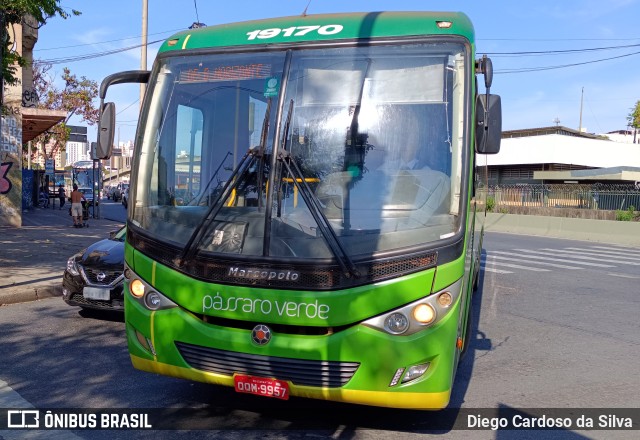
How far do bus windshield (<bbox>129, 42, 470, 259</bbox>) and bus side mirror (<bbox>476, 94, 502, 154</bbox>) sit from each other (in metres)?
0.31

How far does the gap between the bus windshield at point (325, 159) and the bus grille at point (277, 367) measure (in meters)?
0.73

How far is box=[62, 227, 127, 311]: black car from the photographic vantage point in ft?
27.1

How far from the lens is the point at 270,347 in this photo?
14.5ft

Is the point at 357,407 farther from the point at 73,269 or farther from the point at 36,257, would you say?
the point at 36,257

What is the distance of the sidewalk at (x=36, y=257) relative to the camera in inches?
402

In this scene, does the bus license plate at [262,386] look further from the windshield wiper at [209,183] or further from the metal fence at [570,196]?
the metal fence at [570,196]

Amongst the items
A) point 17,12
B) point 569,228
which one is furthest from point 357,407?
point 569,228

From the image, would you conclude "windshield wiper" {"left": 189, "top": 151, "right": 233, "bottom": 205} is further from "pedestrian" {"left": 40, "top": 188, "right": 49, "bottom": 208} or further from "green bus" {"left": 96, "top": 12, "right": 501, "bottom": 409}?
"pedestrian" {"left": 40, "top": 188, "right": 49, "bottom": 208}

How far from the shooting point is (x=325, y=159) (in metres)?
4.88

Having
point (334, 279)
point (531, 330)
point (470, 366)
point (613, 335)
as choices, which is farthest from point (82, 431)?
point (613, 335)

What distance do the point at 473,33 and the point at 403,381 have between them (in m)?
2.82

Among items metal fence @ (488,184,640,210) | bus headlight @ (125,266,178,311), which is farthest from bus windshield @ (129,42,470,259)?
metal fence @ (488,184,640,210)

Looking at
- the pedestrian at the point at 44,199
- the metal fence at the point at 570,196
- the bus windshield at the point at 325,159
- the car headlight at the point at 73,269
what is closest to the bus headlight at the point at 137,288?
the bus windshield at the point at 325,159

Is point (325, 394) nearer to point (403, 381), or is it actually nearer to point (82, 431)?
point (403, 381)
